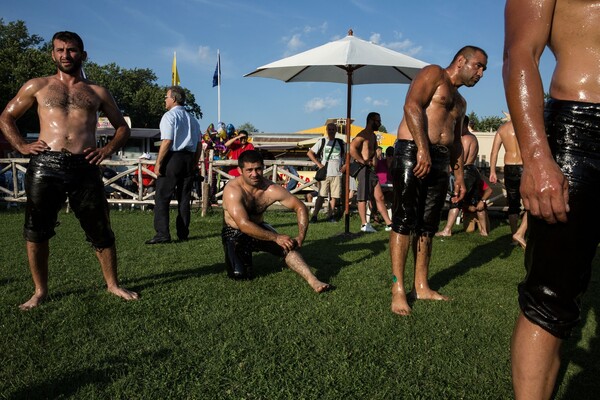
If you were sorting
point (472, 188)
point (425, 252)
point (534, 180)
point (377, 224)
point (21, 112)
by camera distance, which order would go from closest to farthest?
point (534, 180) → point (21, 112) → point (425, 252) → point (472, 188) → point (377, 224)

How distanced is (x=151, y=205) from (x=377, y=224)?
548 centimetres

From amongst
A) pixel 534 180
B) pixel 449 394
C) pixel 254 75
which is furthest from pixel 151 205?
pixel 534 180

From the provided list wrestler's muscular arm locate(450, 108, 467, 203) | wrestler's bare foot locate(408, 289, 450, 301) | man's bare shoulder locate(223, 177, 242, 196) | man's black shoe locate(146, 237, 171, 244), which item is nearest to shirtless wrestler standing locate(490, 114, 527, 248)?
wrestler's muscular arm locate(450, 108, 467, 203)

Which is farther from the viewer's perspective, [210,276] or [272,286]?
[210,276]

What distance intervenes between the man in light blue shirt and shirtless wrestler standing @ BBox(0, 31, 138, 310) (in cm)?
302

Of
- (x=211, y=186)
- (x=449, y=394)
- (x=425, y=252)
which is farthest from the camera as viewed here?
(x=211, y=186)

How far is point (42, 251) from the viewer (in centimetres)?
390

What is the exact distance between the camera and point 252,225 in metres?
4.80

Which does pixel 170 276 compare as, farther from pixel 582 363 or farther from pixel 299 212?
pixel 582 363

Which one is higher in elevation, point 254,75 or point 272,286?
point 254,75

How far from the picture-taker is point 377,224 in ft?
32.4

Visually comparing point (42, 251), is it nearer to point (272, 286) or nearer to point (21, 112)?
point (21, 112)

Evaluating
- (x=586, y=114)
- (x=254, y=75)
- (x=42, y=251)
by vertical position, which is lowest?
(x=42, y=251)

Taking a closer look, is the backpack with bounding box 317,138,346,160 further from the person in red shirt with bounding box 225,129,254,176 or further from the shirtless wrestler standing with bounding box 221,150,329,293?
the shirtless wrestler standing with bounding box 221,150,329,293
